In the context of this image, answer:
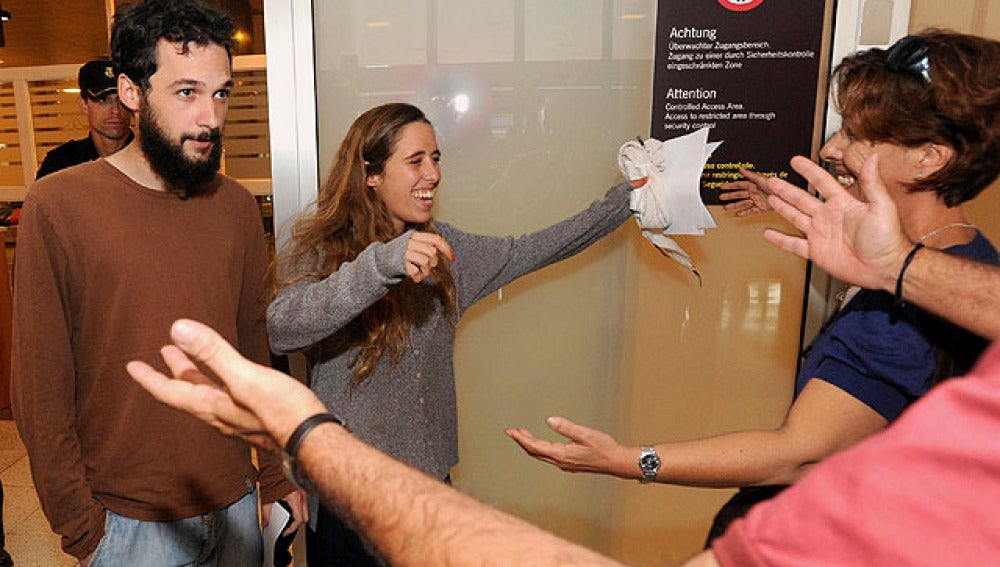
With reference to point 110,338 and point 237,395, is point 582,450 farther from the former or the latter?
point 110,338

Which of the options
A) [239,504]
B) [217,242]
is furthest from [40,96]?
[239,504]

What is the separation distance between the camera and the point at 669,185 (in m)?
1.85

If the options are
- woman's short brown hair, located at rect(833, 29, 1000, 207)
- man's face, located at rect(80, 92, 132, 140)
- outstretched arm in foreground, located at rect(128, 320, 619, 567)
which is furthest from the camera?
man's face, located at rect(80, 92, 132, 140)

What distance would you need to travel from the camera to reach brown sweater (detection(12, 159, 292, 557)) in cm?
134

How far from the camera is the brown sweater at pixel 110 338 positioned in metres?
1.34

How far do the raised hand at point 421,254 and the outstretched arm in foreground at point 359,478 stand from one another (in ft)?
1.62

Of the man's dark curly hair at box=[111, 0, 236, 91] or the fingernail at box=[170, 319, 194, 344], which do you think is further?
the man's dark curly hair at box=[111, 0, 236, 91]

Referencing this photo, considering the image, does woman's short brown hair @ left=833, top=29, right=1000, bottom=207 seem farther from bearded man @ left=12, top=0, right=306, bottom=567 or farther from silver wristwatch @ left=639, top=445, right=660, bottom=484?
bearded man @ left=12, top=0, right=306, bottom=567

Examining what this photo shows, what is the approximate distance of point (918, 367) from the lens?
114cm

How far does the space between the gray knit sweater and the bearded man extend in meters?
0.27

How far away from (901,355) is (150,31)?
5.55 feet

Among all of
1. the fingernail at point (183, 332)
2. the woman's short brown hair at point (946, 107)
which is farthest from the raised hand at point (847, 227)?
the fingernail at point (183, 332)

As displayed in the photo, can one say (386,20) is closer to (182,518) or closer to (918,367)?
(182,518)

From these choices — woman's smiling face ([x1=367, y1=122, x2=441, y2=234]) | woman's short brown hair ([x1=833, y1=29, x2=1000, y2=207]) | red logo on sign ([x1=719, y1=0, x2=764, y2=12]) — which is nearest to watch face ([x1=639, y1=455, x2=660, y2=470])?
woman's short brown hair ([x1=833, y1=29, x2=1000, y2=207])
